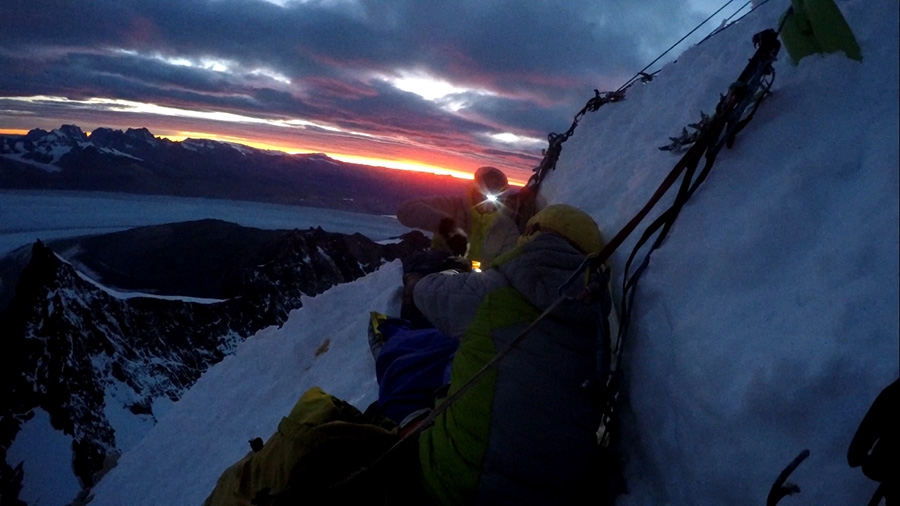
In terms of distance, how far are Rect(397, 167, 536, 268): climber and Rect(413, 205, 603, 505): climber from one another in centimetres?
277

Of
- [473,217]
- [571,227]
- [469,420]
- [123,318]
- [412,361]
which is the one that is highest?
[571,227]

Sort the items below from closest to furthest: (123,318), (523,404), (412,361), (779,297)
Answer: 1. (779,297)
2. (523,404)
3. (412,361)
4. (123,318)

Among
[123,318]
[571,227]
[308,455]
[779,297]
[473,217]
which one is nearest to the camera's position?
[779,297]

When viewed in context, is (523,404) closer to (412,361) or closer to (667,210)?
(667,210)

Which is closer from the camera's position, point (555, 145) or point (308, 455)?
point (308, 455)

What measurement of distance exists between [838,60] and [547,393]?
7.09 ft

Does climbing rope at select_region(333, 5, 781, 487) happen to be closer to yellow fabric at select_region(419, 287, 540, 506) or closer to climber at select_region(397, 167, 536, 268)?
yellow fabric at select_region(419, 287, 540, 506)

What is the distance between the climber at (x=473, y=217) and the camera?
5953mm

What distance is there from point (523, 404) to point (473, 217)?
4038 mm

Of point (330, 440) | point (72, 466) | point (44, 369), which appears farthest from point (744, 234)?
point (44, 369)

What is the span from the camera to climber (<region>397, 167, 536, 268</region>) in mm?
5953

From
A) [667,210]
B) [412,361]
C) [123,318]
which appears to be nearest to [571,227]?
[667,210]

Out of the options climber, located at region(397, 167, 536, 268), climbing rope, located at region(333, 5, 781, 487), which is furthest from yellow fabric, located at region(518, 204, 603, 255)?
climber, located at region(397, 167, 536, 268)

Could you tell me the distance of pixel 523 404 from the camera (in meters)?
2.69
